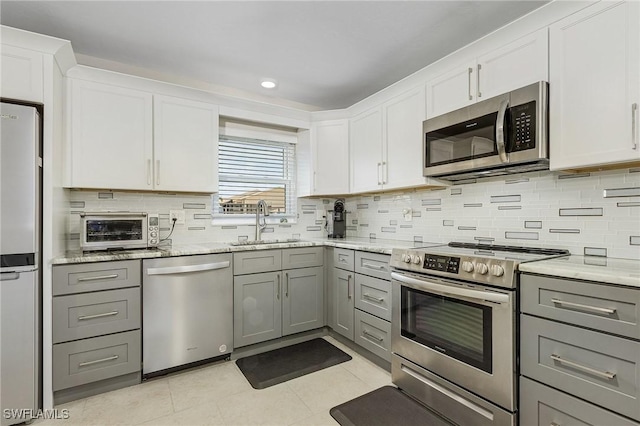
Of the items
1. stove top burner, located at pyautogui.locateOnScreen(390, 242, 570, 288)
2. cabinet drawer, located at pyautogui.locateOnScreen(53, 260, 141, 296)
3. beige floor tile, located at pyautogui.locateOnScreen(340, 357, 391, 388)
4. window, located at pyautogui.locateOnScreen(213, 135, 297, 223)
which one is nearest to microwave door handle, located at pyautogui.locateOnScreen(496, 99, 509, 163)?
stove top burner, located at pyautogui.locateOnScreen(390, 242, 570, 288)

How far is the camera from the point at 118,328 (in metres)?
2.16

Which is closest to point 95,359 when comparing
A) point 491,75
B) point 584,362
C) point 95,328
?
point 95,328

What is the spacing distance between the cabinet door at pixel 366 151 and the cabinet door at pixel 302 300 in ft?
3.15

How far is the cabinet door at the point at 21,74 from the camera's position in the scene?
6.15ft

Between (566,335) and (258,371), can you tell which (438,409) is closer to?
(566,335)

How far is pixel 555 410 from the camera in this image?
4.70 feet

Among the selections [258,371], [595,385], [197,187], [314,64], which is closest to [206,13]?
[314,64]

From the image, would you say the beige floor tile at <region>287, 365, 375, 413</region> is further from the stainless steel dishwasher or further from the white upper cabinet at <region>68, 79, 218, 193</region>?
the white upper cabinet at <region>68, 79, 218, 193</region>

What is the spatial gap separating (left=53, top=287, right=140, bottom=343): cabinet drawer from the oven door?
6.06 ft

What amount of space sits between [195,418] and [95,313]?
0.96m

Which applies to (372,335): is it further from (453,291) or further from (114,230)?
(114,230)

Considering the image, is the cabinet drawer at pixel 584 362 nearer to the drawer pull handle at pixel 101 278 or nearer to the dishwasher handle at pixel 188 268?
the dishwasher handle at pixel 188 268

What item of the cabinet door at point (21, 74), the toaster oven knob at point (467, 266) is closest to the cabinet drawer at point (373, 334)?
the toaster oven knob at point (467, 266)

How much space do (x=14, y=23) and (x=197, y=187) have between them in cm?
160
